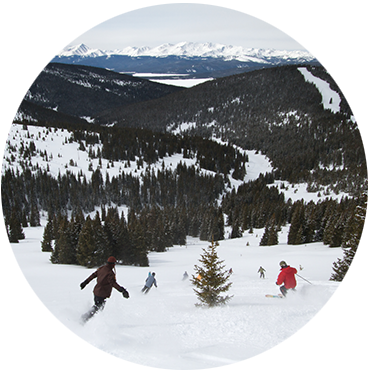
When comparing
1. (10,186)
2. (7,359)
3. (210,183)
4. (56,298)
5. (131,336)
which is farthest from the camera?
(210,183)

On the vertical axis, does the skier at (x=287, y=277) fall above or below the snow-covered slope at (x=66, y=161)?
below

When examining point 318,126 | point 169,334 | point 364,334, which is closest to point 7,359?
point 169,334

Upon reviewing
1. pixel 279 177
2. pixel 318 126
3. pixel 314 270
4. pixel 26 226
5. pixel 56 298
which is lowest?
pixel 26 226

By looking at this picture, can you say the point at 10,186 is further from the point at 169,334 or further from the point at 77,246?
the point at 169,334

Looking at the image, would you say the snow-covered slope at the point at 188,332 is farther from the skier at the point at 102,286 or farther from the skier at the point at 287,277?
the skier at the point at 287,277

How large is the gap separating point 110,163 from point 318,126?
139 metres

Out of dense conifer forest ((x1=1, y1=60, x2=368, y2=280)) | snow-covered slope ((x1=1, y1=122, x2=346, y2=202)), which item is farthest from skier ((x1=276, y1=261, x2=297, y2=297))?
snow-covered slope ((x1=1, y1=122, x2=346, y2=202))

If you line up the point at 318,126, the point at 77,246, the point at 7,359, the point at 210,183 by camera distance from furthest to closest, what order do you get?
the point at 318,126 < the point at 210,183 < the point at 77,246 < the point at 7,359

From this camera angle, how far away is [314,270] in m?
26.5

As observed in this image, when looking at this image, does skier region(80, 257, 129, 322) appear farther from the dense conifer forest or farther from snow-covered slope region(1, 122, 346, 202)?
snow-covered slope region(1, 122, 346, 202)

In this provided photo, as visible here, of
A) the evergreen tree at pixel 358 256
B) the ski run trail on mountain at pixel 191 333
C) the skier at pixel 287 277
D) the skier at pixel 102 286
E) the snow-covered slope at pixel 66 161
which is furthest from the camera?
the snow-covered slope at pixel 66 161

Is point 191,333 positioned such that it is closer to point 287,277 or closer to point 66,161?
point 287,277

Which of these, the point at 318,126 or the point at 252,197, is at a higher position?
the point at 318,126

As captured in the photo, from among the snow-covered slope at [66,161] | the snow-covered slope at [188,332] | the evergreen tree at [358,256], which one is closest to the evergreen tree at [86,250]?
the snow-covered slope at [188,332]
